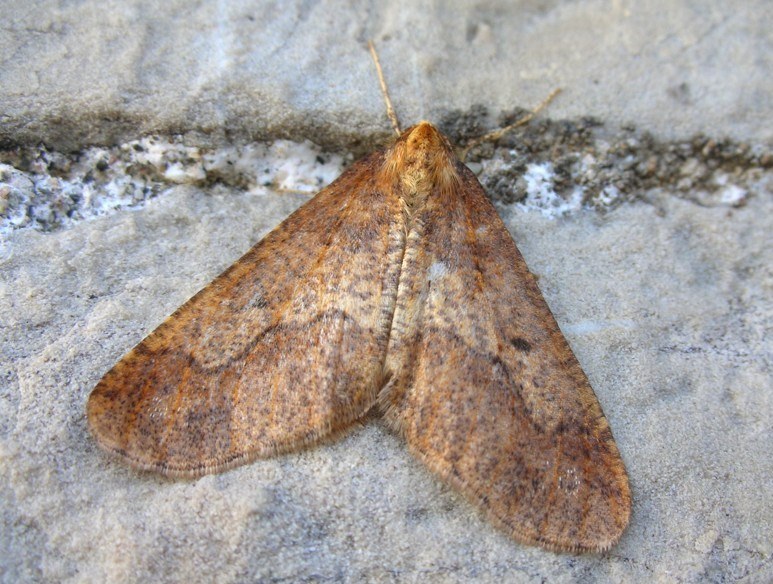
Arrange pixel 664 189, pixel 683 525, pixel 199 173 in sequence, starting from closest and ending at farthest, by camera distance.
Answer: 1. pixel 683 525
2. pixel 199 173
3. pixel 664 189

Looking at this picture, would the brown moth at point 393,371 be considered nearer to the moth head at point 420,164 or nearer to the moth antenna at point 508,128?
the moth head at point 420,164

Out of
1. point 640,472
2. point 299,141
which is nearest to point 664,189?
point 640,472

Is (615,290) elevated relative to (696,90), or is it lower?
lower

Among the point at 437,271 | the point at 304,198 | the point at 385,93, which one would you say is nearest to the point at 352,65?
the point at 385,93

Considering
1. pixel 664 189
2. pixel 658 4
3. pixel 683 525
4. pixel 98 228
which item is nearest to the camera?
pixel 683 525

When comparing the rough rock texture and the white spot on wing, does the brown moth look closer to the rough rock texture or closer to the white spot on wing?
the white spot on wing

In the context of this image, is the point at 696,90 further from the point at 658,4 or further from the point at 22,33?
the point at 22,33

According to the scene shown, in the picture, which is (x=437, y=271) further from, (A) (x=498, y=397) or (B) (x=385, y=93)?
(B) (x=385, y=93)
